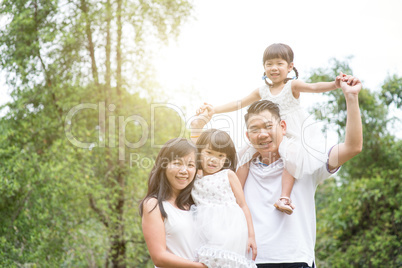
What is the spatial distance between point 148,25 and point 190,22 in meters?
0.94

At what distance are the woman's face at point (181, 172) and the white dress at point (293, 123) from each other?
0.30m

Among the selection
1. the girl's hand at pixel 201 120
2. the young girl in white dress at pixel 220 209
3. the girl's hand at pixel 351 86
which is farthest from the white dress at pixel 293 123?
the girl's hand at pixel 351 86

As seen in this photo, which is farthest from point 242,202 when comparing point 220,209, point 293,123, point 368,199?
point 368,199

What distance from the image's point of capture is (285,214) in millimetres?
2307

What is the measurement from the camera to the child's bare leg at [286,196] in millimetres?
2230

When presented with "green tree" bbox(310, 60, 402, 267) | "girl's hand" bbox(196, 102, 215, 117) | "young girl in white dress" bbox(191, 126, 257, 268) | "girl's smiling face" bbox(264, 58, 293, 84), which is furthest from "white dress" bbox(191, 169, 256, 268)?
"green tree" bbox(310, 60, 402, 267)

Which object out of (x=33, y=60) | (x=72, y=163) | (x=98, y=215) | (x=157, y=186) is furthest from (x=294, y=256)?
(x=33, y=60)

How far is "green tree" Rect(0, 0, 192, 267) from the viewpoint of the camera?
7.58m

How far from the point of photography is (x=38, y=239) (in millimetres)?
7465

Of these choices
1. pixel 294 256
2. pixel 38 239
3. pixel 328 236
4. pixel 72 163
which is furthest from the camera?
pixel 328 236

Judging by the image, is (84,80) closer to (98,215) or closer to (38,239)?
(98,215)

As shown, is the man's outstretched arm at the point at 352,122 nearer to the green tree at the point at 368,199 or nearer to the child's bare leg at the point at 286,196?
the child's bare leg at the point at 286,196

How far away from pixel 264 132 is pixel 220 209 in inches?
18.8

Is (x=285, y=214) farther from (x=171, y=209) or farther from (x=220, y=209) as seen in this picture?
(x=171, y=209)
